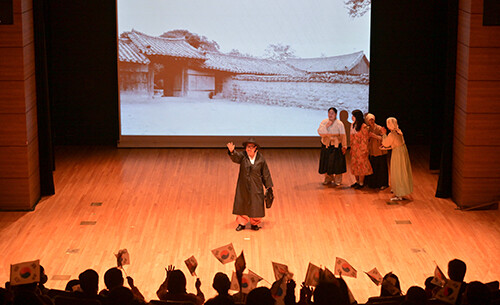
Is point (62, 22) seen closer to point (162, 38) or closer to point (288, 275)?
point (162, 38)

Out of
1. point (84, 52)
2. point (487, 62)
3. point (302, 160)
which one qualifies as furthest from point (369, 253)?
point (84, 52)

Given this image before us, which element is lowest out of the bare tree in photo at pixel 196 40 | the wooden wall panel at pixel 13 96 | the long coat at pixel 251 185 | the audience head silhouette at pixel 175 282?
the long coat at pixel 251 185

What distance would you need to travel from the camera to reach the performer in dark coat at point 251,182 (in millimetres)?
9945

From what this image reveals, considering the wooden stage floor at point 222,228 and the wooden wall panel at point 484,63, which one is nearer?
the wooden stage floor at point 222,228

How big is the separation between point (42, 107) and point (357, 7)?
608 centimetres

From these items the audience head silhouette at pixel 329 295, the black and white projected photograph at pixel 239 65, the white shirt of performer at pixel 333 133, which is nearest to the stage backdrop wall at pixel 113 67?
the black and white projected photograph at pixel 239 65

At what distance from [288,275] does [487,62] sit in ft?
19.4

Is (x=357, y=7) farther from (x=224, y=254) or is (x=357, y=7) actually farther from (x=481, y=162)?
(x=224, y=254)

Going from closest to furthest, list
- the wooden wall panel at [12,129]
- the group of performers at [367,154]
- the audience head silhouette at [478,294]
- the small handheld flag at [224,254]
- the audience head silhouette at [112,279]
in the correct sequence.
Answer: the audience head silhouette at [478,294] → the audience head silhouette at [112,279] → the small handheld flag at [224,254] → the wooden wall panel at [12,129] → the group of performers at [367,154]

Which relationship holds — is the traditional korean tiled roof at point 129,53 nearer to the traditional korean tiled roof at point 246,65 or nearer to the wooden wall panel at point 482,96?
the traditional korean tiled roof at point 246,65

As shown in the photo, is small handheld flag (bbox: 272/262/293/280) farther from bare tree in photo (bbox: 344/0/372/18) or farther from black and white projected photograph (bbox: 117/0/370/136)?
bare tree in photo (bbox: 344/0/372/18)

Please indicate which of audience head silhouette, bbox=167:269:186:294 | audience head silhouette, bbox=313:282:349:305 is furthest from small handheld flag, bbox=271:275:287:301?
audience head silhouette, bbox=167:269:186:294

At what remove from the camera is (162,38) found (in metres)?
14.0

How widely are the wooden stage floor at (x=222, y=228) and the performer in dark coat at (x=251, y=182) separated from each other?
0.34m
